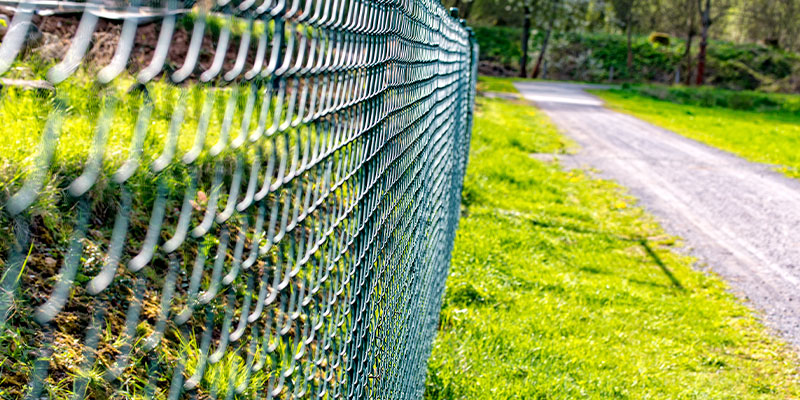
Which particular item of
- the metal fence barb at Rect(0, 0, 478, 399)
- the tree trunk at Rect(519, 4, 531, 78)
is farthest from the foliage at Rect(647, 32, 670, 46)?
the metal fence barb at Rect(0, 0, 478, 399)

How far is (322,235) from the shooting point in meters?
1.70

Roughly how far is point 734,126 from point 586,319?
49.3ft

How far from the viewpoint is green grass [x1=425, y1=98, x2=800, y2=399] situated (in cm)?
413

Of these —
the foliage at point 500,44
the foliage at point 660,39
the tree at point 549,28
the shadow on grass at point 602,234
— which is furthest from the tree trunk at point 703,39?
the shadow on grass at point 602,234

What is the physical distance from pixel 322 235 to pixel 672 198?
28.5 ft

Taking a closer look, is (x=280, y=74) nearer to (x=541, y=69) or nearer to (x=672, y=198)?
(x=672, y=198)

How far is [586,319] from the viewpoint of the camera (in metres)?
5.17

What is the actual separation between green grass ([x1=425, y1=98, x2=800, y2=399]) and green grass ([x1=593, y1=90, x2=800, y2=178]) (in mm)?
5949

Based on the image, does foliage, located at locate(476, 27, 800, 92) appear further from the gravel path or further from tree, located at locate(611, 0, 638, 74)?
the gravel path

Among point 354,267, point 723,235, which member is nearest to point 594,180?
point 723,235

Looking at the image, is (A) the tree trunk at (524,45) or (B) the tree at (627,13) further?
(B) the tree at (627,13)

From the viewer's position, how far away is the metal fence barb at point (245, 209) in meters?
0.77

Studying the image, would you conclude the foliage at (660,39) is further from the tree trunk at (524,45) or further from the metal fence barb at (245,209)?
the metal fence barb at (245,209)

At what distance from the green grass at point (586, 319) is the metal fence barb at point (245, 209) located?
50 centimetres
